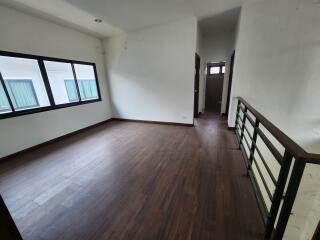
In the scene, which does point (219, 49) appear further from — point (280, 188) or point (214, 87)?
point (280, 188)

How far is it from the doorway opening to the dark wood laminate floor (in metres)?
3.37

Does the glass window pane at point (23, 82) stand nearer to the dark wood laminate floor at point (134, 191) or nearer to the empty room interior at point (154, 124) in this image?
the empty room interior at point (154, 124)

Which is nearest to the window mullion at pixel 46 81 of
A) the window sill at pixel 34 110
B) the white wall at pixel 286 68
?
the window sill at pixel 34 110

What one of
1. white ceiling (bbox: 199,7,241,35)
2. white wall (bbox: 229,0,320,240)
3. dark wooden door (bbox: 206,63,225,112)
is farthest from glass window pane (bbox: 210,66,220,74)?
white wall (bbox: 229,0,320,240)

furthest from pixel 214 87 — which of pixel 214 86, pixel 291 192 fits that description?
pixel 291 192

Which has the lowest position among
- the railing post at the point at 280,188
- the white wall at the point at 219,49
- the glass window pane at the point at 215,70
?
the railing post at the point at 280,188

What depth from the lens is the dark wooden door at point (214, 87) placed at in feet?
19.5

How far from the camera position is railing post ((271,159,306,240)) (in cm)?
82

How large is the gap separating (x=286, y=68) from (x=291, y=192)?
333 cm

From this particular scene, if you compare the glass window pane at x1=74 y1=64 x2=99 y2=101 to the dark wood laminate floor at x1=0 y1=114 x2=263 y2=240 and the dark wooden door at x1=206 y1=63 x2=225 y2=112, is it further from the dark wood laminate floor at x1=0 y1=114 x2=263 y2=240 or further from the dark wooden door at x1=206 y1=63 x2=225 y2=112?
the dark wooden door at x1=206 y1=63 x2=225 y2=112

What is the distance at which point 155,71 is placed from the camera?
4.33 meters

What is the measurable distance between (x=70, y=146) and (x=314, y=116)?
568cm

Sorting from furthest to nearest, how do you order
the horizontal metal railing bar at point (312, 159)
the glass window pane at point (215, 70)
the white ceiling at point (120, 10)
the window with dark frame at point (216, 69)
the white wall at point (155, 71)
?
the glass window pane at point (215, 70) < the window with dark frame at point (216, 69) < the white wall at point (155, 71) < the white ceiling at point (120, 10) < the horizontal metal railing bar at point (312, 159)

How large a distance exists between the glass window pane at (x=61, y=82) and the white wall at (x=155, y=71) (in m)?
1.36
